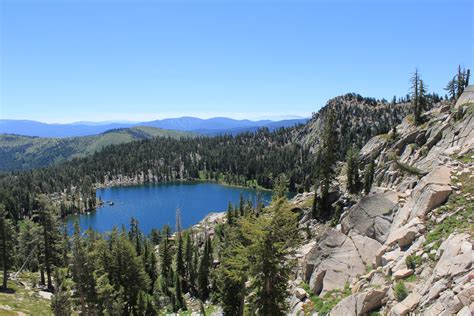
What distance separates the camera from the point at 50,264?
57.0 m

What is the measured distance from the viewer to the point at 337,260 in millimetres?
30891

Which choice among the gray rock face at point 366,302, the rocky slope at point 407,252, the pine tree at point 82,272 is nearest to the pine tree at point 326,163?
the rocky slope at point 407,252

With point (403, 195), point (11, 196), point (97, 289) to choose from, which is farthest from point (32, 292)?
point (11, 196)

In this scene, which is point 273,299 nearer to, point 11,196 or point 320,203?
point 320,203

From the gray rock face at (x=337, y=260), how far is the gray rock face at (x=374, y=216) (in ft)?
3.51

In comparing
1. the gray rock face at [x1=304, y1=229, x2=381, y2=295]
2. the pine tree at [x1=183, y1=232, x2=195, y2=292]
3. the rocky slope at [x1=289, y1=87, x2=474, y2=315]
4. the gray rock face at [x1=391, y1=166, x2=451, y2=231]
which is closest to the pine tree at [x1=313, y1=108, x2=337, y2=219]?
the rocky slope at [x1=289, y1=87, x2=474, y2=315]

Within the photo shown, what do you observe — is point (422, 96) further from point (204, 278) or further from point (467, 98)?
point (204, 278)

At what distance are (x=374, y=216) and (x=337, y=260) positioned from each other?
669cm

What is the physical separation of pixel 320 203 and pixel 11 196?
606 feet

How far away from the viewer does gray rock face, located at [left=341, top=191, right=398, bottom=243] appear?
106ft

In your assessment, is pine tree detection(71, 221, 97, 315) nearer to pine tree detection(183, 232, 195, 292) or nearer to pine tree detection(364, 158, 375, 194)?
pine tree detection(364, 158, 375, 194)

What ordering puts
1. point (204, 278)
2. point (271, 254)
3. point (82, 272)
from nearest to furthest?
point (271, 254) < point (82, 272) < point (204, 278)

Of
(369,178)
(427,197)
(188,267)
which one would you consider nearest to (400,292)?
(427,197)

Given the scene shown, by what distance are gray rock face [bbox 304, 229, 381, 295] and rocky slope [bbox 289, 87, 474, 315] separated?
0.29ft
